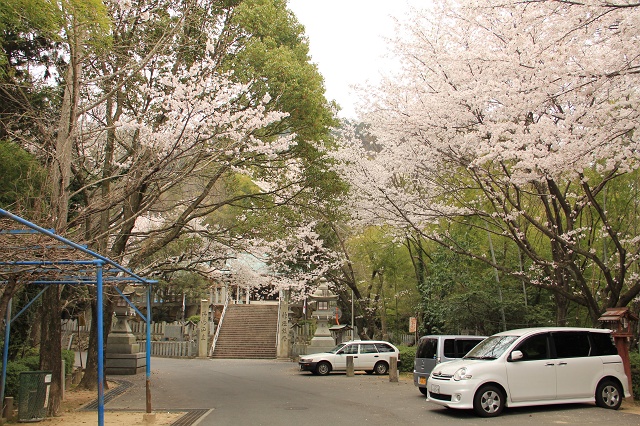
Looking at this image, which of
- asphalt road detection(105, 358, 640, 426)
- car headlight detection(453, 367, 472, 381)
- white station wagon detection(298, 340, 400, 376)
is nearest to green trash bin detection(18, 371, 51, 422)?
asphalt road detection(105, 358, 640, 426)

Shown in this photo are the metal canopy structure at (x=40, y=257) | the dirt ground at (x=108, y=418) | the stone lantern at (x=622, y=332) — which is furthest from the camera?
the stone lantern at (x=622, y=332)

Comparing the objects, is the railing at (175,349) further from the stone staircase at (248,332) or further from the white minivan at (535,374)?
the white minivan at (535,374)

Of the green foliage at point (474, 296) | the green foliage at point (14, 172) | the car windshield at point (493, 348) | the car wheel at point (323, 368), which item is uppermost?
the green foliage at point (14, 172)

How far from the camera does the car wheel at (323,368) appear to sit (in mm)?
20703

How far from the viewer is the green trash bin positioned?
9.95 metres

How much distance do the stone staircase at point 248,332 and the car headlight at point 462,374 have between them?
847 inches

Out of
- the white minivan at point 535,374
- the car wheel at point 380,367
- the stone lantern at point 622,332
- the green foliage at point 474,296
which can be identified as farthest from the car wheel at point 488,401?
the car wheel at point 380,367

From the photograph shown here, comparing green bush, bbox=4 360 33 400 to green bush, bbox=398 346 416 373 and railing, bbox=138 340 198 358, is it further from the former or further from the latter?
railing, bbox=138 340 198 358

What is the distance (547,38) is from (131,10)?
31.1 ft

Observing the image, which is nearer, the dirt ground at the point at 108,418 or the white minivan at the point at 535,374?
the white minivan at the point at 535,374

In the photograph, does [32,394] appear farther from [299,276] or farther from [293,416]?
[299,276]

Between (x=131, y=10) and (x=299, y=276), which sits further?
(x=299, y=276)

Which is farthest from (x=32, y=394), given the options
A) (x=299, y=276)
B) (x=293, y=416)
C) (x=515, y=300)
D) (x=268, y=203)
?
(x=299, y=276)

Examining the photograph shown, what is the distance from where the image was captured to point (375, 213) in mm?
18156
